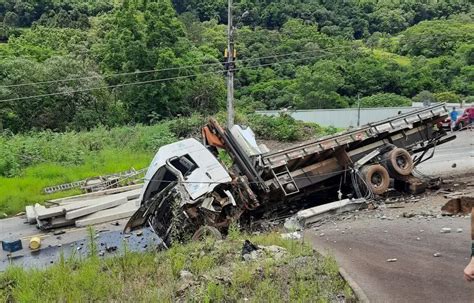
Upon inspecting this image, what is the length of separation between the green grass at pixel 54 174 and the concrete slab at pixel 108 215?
3401 mm

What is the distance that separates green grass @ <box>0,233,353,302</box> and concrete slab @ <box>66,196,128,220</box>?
566 cm

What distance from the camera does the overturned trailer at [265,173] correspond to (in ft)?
34.9

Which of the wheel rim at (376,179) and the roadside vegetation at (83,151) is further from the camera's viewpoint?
the roadside vegetation at (83,151)

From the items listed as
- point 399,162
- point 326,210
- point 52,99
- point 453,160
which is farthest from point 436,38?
point 326,210

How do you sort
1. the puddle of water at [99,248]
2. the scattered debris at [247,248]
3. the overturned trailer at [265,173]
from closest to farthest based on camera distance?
1. the scattered debris at [247,248]
2. the puddle of water at [99,248]
3. the overturned trailer at [265,173]

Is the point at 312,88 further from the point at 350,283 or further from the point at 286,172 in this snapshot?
the point at 350,283

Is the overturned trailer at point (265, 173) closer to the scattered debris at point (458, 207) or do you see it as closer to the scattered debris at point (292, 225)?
the scattered debris at point (292, 225)

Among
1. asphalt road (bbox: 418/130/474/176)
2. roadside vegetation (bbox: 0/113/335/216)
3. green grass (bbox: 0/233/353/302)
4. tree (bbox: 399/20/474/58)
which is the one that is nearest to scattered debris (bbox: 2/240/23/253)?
green grass (bbox: 0/233/353/302)

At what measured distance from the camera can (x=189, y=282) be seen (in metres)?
6.98

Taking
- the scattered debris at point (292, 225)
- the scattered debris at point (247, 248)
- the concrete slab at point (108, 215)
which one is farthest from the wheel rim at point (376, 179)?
the concrete slab at point (108, 215)

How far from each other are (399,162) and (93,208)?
329 inches

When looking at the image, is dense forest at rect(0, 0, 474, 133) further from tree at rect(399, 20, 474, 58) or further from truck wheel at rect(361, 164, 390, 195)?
truck wheel at rect(361, 164, 390, 195)

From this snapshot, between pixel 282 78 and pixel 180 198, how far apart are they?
1745 inches

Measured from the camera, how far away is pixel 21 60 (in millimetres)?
29750
